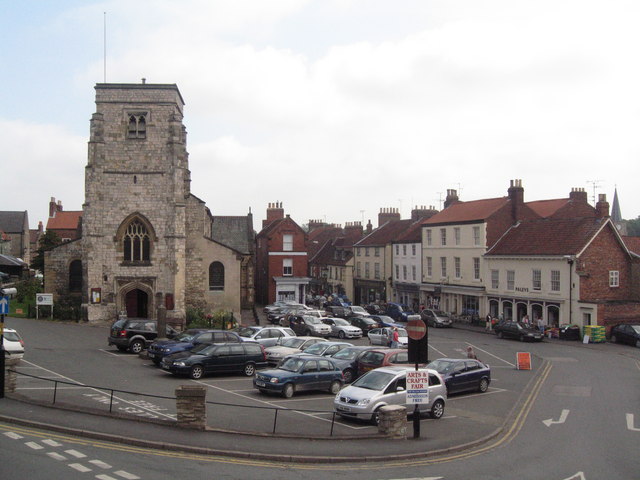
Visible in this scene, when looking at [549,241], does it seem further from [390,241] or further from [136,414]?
[136,414]

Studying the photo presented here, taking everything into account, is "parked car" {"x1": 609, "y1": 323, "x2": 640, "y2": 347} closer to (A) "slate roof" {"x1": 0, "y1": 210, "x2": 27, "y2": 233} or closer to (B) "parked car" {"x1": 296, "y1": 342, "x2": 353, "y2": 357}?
(B) "parked car" {"x1": 296, "y1": 342, "x2": 353, "y2": 357}

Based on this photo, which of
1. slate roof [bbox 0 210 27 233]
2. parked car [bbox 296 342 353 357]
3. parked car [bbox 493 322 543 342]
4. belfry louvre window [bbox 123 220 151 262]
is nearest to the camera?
parked car [bbox 296 342 353 357]

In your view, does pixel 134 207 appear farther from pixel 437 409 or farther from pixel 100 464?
pixel 100 464

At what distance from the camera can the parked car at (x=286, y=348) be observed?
29266 mm

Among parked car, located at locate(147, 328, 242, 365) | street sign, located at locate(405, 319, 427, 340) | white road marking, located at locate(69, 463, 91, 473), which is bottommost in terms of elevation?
white road marking, located at locate(69, 463, 91, 473)

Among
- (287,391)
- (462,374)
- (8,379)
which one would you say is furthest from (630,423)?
(8,379)

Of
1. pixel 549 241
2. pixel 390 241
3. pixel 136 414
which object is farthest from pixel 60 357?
pixel 390 241

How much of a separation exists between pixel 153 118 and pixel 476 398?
29.5 m

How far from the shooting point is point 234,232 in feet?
229

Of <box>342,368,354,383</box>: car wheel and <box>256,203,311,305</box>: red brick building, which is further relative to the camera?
<box>256,203,311,305</box>: red brick building

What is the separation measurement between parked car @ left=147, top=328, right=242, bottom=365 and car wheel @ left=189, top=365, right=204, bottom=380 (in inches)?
88.5

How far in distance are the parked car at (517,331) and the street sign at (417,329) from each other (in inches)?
1170

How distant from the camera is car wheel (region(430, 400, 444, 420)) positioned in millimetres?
19797

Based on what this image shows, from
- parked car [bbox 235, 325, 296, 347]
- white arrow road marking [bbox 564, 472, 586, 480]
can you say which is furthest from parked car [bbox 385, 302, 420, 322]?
white arrow road marking [bbox 564, 472, 586, 480]
